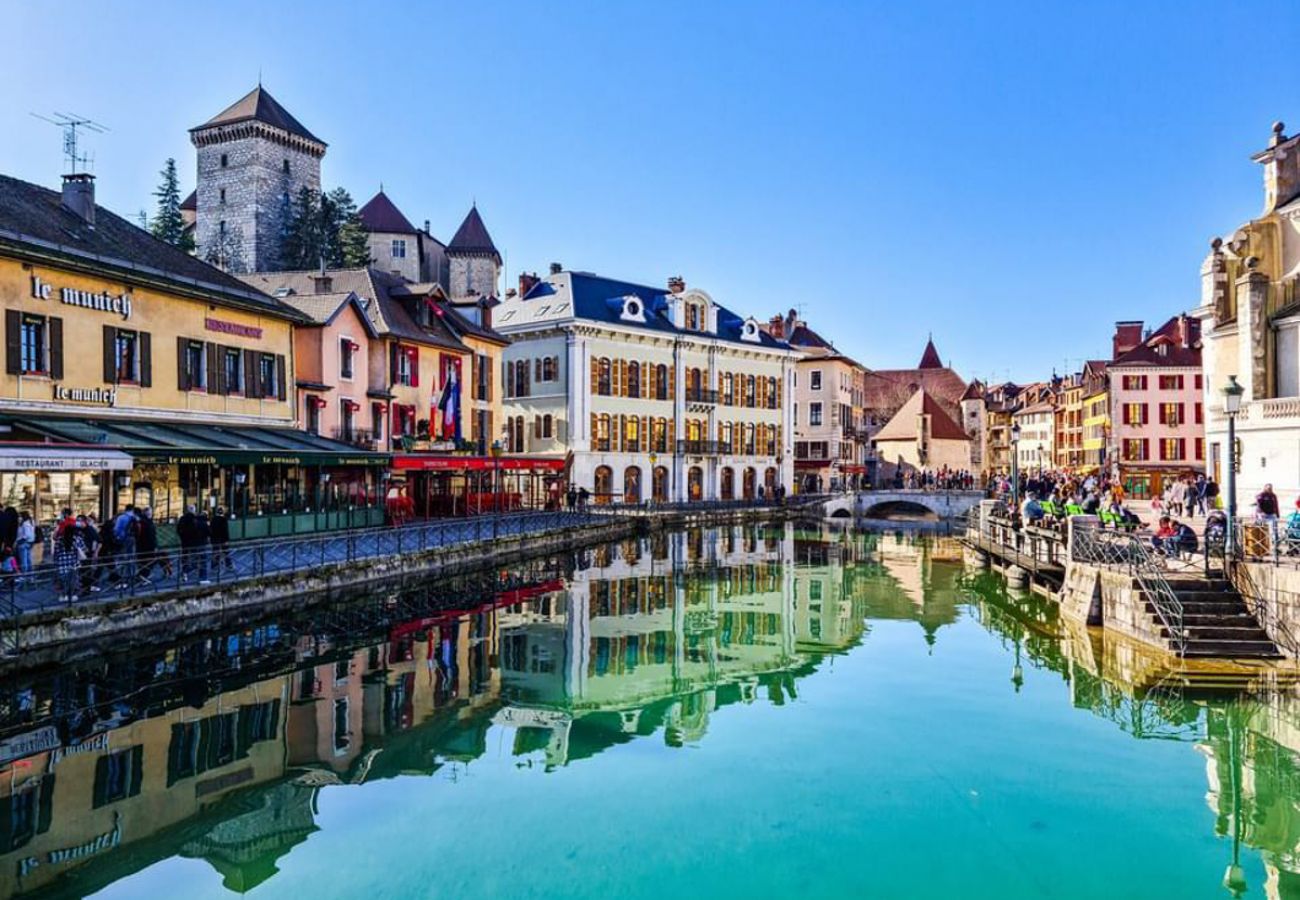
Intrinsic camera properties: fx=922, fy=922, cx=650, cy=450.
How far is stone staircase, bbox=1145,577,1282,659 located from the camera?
17.0m

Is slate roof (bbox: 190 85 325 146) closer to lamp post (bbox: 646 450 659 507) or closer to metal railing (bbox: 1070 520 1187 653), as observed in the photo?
lamp post (bbox: 646 450 659 507)

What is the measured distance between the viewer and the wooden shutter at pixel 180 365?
27.1m

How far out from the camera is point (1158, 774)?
492 inches

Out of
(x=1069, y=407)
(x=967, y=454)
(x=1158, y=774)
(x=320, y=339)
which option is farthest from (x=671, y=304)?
(x=1158, y=774)

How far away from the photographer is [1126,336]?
75.9 metres

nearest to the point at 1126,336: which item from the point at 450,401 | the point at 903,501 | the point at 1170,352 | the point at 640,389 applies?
the point at 1170,352

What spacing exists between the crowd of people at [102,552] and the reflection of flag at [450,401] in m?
19.9

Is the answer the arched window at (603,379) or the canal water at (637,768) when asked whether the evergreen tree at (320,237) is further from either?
the canal water at (637,768)

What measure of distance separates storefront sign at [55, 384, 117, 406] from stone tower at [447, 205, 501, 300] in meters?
66.9

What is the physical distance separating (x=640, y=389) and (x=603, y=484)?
21.6ft

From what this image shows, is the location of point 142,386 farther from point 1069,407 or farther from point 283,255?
point 1069,407

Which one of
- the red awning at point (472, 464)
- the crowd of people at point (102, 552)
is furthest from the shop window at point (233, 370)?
the crowd of people at point (102, 552)

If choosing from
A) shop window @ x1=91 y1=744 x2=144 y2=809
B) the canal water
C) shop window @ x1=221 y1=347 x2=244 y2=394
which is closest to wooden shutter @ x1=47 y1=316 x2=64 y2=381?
shop window @ x1=221 y1=347 x2=244 y2=394

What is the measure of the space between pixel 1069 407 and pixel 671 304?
44.5 meters
